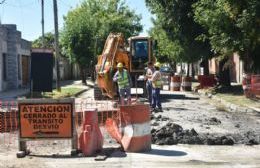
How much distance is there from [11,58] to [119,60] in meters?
20.9

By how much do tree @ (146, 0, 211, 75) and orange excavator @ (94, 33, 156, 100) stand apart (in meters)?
5.63

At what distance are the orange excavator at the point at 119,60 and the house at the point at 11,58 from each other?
583 inches

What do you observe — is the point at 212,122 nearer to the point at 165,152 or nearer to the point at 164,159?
the point at 165,152

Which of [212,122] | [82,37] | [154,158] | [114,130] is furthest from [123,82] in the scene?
[82,37]

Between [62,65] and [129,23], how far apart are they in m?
11.3

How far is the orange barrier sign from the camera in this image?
12164 millimetres

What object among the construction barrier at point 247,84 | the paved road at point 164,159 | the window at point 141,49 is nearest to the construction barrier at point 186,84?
the window at point 141,49

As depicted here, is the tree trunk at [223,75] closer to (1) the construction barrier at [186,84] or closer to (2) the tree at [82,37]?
(1) the construction barrier at [186,84]

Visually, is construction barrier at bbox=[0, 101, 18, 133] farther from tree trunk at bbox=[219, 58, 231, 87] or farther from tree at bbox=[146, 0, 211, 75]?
tree trunk at bbox=[219, 58, 231, 87]

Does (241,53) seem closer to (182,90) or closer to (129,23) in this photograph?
(182,90)

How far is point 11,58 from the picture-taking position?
47406 millimetres

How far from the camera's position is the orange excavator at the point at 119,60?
26.8 m

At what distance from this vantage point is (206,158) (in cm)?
1135

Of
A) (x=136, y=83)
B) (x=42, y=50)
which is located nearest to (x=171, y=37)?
(x=136, y=83)
